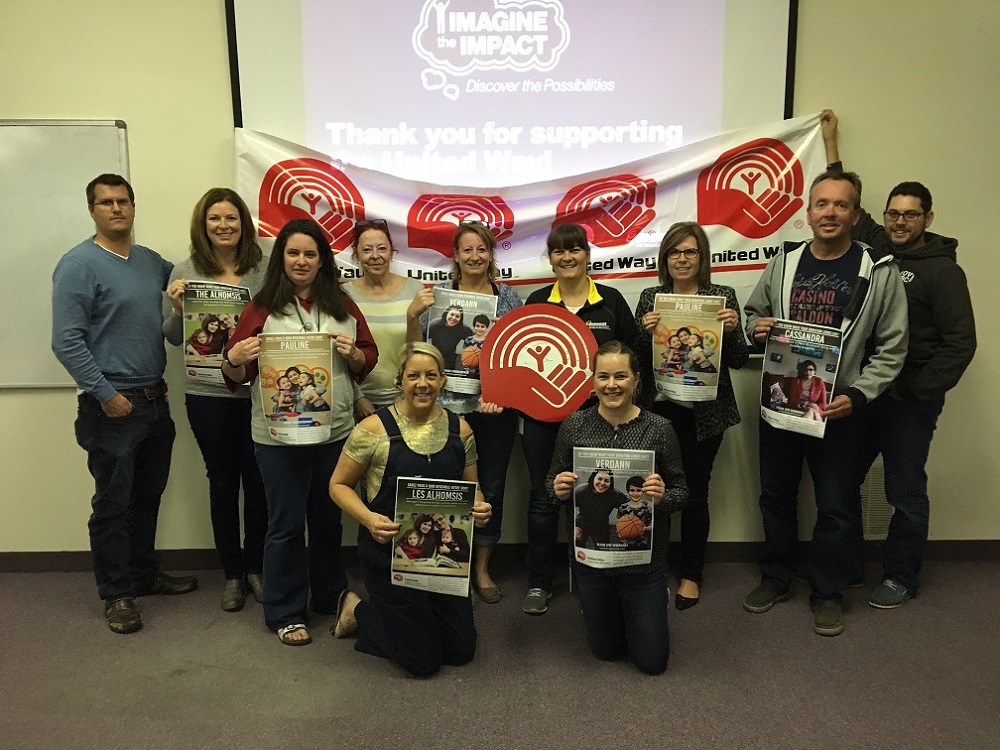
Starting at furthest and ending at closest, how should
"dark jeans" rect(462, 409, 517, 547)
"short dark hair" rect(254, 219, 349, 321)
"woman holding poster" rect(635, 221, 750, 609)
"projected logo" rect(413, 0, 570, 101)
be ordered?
1. "projected logo" rect(413, 0, 570, 101)
2. "dark jeans" rect(462, 409, 517, 547)
3. "woman holding poster" rect(635, 221, 750, 609)
4. "short dark hair" rect(254, 219, 349, 321)

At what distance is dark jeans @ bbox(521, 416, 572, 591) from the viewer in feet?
9.29

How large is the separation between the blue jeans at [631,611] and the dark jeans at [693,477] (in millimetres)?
557

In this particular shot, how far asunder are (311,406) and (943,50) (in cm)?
325

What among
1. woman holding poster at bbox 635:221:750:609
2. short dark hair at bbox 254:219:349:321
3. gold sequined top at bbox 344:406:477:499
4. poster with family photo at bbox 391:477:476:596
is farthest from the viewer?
woman holding poster at bbox 635:221:750:609

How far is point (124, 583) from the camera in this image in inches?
114

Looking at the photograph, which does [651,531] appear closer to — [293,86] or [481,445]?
[481,445]

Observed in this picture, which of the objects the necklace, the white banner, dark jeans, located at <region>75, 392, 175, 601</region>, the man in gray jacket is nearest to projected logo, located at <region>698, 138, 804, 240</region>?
the white banner

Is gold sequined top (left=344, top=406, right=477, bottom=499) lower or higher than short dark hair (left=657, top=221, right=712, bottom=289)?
lower

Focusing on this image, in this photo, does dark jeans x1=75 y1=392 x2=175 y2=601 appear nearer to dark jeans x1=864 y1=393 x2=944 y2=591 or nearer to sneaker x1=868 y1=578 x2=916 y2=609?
dark jeans x1=864 y1=393 x2=944 y2=591

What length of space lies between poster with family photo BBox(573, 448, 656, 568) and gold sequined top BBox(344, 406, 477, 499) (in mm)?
488

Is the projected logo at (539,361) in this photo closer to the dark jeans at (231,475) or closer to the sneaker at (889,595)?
the dark jeans at (231,475)

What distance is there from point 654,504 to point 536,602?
2.82ft

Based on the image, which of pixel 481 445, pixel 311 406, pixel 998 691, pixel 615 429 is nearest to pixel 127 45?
pixel 311 406

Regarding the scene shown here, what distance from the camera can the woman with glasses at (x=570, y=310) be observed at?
9.03ft
